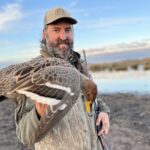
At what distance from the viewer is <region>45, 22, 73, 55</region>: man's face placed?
176 inches

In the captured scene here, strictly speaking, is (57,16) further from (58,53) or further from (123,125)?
(123,125)

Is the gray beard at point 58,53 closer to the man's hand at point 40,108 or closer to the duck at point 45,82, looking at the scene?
the duck at point 45,82

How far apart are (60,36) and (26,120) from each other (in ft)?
3.09

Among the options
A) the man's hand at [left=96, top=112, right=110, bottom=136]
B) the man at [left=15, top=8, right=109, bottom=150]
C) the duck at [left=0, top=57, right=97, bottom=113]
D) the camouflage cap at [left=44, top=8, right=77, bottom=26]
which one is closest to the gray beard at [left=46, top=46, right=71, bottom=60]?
the man at [left=15, top=8, right=109, bottom=150]

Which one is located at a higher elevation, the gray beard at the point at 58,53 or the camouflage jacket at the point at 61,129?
the gray beard at the point at 58,53

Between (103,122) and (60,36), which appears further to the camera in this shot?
(103,122)

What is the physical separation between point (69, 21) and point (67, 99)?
1250 mm

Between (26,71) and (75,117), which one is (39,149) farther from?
(26,71)

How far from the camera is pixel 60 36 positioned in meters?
4.50

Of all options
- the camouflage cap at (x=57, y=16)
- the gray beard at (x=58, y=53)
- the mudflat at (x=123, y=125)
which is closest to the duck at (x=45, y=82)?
the gray beard at (x=58, y=53)

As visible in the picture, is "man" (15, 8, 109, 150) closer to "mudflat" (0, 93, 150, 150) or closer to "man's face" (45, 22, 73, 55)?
"man's face" (45, 22, 73, 55)

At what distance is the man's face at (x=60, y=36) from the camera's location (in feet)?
14.6

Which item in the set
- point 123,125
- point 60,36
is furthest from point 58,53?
point 123,125

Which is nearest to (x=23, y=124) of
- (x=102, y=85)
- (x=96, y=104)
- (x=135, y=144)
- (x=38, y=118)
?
(x=38, y=118)
